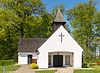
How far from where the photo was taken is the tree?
6284cm

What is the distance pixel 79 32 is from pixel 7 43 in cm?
1694

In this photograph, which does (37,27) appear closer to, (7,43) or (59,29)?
(7,43)

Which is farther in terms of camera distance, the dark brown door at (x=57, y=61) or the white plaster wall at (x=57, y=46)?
the dark brown door at (x=57, y=61)

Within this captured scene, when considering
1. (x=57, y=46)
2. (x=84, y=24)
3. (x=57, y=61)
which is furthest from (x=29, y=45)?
(x=84, y=24)

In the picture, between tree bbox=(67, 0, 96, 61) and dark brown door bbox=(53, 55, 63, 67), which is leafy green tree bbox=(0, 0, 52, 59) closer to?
tree bbox=(67, 0, 96, 61)

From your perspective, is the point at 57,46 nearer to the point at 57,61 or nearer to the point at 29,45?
the point at 57,61

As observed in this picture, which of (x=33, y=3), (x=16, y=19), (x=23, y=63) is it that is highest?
(x=33, y=3)

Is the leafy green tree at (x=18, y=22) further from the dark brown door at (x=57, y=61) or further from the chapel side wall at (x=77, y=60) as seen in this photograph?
the chapel side wall at (x=77, y=60)

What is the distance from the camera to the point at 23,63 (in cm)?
4872

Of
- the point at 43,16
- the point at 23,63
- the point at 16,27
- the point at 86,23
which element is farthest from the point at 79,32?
the point at 23,63

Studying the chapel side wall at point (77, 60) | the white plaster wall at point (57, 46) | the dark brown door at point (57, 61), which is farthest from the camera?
the dark brown door at point (57, 61)

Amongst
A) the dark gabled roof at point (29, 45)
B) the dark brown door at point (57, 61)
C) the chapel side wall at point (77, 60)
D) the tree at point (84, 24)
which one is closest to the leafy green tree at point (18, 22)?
the dark gabled roof at point (29, 45)

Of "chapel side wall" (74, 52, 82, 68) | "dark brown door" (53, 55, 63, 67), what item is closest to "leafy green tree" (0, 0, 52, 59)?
"dark brown door" (53, 55, 63, 67)

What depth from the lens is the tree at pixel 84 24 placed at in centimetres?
6284
